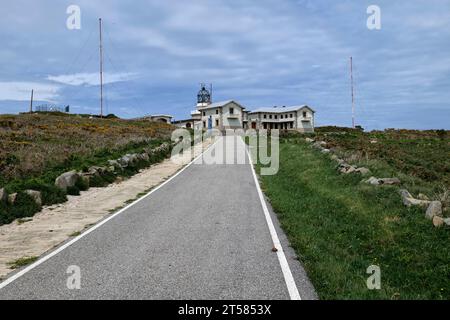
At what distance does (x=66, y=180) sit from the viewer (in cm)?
1678

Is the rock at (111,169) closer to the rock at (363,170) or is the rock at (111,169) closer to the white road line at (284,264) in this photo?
the white road line at (284,264)

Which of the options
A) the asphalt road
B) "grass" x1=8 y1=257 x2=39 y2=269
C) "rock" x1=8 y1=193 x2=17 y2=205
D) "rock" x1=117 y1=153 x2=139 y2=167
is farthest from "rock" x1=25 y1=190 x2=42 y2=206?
"rock" x1=117 y1=153 x2=139 y2=167

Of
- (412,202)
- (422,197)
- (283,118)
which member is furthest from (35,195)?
(283,118)

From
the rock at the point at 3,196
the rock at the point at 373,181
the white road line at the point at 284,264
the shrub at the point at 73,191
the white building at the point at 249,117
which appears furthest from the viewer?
the white building at the point at 249,117

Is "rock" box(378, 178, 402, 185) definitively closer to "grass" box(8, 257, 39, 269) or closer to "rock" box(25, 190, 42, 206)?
"grass" box(8, 257, 39, 269)

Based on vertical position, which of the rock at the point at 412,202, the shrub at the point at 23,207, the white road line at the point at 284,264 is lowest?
the white road line at the point at 284,264

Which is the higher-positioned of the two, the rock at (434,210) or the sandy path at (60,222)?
the rock at (434,210)

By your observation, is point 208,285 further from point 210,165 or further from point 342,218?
point 210,165

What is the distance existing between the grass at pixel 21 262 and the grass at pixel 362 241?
Result: 530cm

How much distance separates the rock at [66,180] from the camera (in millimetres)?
16409

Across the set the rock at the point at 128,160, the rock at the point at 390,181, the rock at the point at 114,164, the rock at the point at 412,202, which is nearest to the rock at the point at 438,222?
the rock at the point at 412,202

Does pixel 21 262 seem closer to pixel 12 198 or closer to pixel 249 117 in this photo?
pixel 12 198

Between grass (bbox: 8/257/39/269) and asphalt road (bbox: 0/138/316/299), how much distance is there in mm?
394
